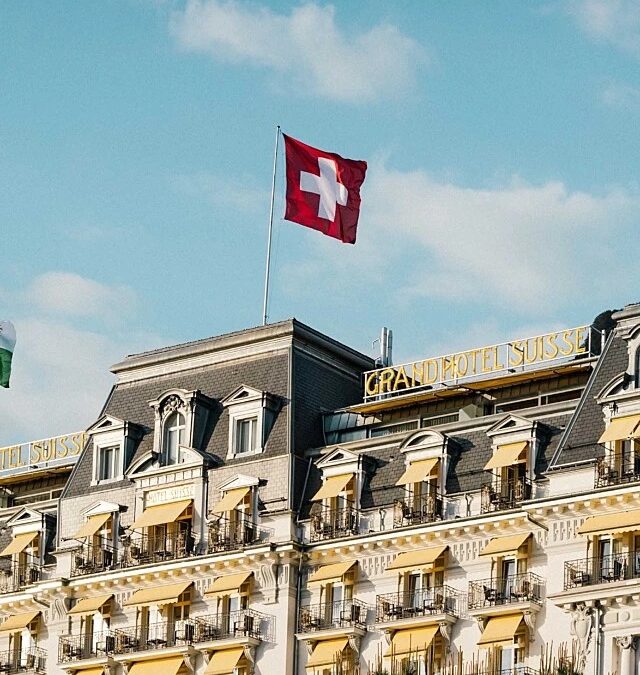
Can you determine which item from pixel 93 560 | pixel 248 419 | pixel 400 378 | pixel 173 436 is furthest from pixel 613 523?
pixel 93 560

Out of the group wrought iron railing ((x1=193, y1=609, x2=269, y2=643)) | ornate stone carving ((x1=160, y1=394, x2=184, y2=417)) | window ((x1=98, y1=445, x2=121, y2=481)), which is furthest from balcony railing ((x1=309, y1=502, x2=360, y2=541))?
window ((x1=98, y1=445, x2=121, y2=481))

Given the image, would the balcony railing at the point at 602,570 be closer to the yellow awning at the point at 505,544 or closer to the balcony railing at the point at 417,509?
the yellow awning at the point at 505,544

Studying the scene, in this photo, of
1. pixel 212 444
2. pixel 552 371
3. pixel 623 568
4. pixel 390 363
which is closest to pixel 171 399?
pixel 212 444

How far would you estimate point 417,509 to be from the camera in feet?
301

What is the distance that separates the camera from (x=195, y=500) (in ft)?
A: 320

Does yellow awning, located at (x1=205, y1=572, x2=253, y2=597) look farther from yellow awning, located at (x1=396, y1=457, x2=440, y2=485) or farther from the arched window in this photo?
yellow awning, located at (x1=396, y1=457, x2=440, y2=485)

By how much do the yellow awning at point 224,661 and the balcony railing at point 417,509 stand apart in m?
8.00

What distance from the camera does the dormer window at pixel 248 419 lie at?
97562 mm

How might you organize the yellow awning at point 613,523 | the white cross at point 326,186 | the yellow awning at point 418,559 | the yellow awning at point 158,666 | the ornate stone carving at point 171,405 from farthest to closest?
the white cross at point 326,186, the ornate stone carving at point 171,405, the yellow awning at point 158,666, the yellow awning at point 418,559, the yellow awning at point 613,523

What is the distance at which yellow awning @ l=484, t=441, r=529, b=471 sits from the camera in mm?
89500

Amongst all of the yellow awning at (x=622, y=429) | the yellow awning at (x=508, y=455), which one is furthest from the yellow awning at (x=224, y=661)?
the yellow awning at (x=622, y=429)

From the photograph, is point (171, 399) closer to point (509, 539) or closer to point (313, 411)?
point (313, 411)

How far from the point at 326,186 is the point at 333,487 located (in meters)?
14.4

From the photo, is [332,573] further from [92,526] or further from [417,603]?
[92,526]
